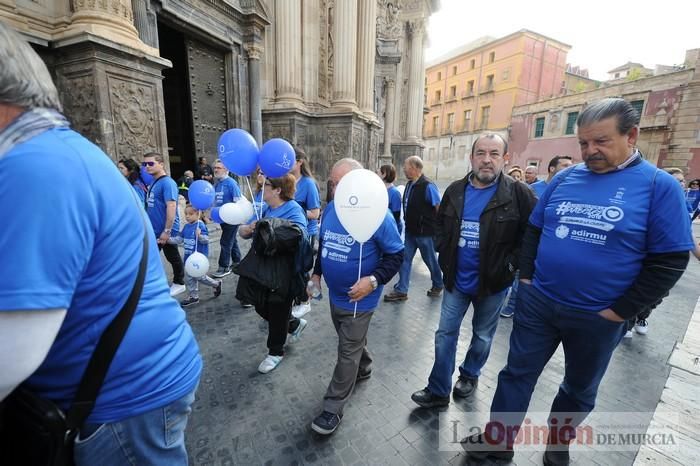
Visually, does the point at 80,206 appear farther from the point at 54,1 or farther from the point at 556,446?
the point at 54,1

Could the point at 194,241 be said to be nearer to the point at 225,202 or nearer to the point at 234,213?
the point at 225,202

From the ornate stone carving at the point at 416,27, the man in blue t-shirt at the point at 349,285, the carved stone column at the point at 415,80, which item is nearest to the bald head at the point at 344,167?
the man in blue t-shirt at the point at 349,285

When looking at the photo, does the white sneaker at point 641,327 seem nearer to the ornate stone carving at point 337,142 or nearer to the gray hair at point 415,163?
the gray hair at point 415,163

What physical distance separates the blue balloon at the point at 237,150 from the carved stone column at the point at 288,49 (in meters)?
5.95

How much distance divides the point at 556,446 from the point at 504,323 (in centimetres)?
212

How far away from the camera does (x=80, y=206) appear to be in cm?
77

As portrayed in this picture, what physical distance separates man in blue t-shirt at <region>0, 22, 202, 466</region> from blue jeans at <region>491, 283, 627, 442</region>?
193 centimetres

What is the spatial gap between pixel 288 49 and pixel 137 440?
10.2m

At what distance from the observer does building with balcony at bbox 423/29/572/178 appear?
31.5 m

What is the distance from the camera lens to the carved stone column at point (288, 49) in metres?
8.82

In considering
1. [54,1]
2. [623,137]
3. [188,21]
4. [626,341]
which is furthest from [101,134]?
[626,341]

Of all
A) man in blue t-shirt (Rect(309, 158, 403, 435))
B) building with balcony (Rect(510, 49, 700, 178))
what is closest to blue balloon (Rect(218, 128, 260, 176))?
man in blue t-shirt (Rect(309, 158, 403, 435))

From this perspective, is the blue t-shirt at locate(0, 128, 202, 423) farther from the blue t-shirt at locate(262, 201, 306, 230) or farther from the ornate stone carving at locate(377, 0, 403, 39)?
the ornate stone carving at locate(377, 0, 403, 39)

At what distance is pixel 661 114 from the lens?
20.0 meters
